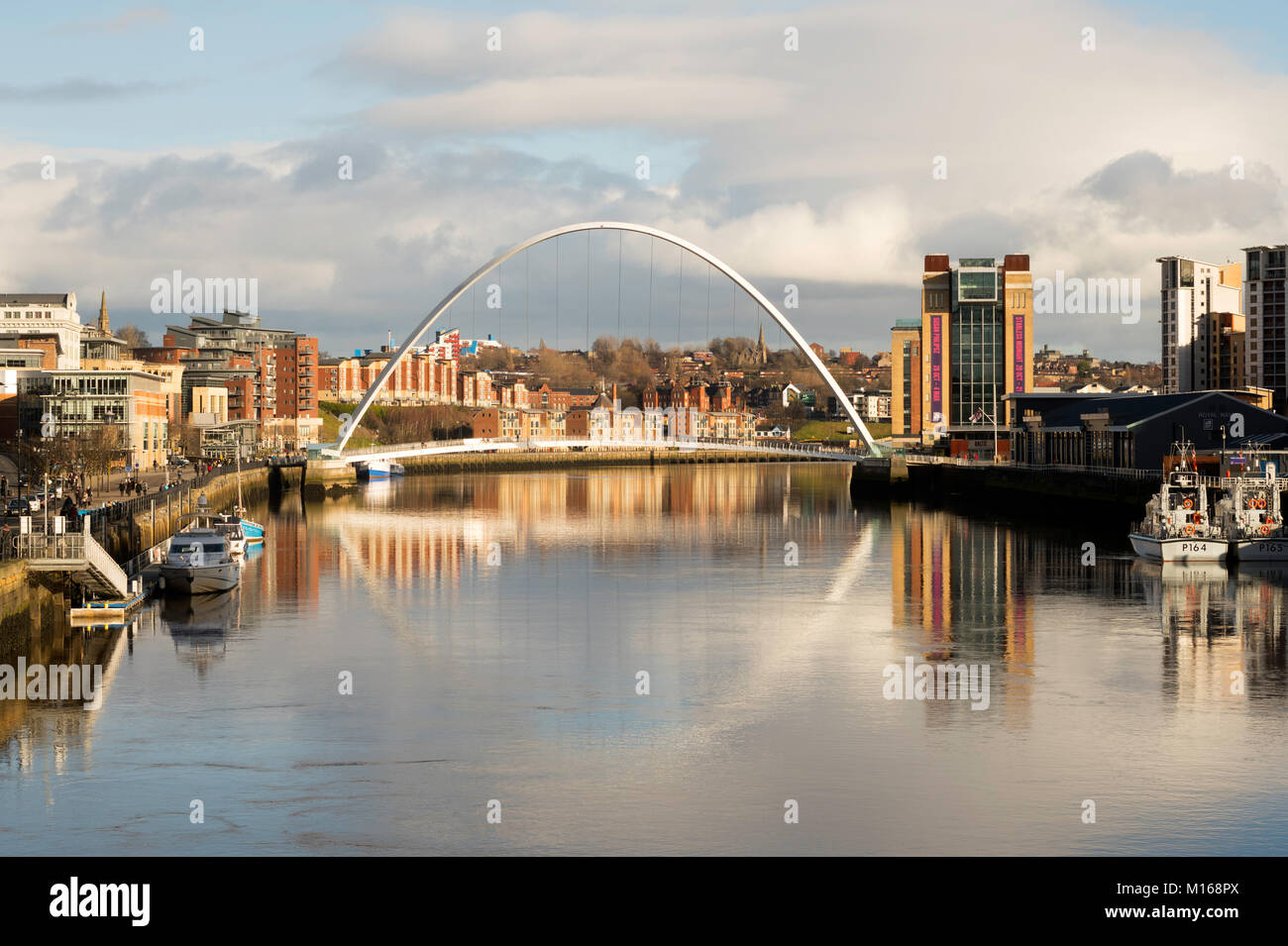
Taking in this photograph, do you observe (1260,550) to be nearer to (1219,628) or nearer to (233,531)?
(1219,628)

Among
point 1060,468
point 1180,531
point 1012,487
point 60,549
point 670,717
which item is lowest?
point 670,717

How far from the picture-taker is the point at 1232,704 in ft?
74.0

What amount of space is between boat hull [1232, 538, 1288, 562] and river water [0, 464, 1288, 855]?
264 cm

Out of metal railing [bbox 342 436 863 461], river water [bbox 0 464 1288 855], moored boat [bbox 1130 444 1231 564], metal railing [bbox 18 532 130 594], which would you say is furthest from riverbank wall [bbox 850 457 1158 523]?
metal railing [bbox 18 532 130 594]

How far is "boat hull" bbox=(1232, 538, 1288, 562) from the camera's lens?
4166cm

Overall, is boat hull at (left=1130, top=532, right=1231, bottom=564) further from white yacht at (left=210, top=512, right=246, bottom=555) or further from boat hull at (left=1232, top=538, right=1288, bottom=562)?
white yacht at (left=210, top=512, right=246, bottom=555)

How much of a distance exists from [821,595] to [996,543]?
52.4 feet

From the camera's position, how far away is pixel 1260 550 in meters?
41.8

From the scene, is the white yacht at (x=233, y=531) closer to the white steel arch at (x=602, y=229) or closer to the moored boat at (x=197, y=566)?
the moored boat at (x=197, y=566)

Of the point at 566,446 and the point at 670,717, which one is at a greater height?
the point at 566,446

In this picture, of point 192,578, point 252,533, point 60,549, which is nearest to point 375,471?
point 252,533

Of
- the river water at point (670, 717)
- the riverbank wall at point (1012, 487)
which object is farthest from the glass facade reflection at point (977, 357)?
the river water at point (670, 717)

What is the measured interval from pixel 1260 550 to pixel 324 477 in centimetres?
5453
